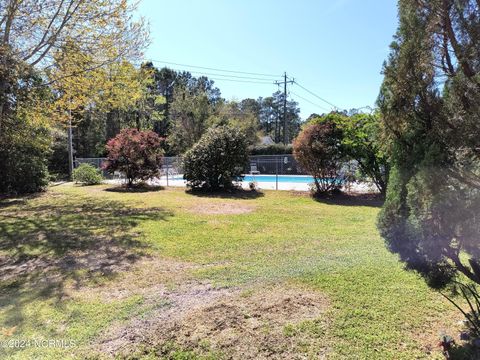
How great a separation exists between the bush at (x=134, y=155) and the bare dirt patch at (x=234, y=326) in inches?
472

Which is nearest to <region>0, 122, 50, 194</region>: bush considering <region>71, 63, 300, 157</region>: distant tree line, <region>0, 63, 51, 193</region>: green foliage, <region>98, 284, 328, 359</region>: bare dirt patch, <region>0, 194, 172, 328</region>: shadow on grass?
<region>0, 63, 51, 193</region>: green foliage

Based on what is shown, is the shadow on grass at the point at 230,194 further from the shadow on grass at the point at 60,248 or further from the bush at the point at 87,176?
the bush at the point at 87,176

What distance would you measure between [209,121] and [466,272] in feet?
91.3

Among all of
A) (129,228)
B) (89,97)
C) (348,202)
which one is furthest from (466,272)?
(89,97)

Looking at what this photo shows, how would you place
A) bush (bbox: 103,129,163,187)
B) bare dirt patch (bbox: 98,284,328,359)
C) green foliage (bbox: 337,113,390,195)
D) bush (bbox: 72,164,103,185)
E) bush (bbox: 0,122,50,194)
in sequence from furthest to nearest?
bush (bbox: 72,164,103,185), bush (bbox: 103,129,163,187), bush (bbox: 0,122,50,194), green foliage (bbox: 337,113,390,195), bare dirt patch (bbox: 98,284,328,359)

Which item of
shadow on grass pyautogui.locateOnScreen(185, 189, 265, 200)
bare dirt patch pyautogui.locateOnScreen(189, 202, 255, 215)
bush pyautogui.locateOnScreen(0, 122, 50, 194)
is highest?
bush pyautogui.locateOnScreen(0, 122, 50, 194)

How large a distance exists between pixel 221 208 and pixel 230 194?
3341 millimetres

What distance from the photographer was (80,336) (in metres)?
2.75

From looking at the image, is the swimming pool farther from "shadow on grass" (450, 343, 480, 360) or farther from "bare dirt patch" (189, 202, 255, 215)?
"shadow on grass" (450, 343, 480, 360)

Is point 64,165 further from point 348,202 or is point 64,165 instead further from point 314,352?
point 314,352

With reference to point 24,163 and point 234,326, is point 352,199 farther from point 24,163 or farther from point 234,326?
point 24,163

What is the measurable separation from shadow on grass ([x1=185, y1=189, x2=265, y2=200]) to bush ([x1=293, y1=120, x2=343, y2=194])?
6.97ft

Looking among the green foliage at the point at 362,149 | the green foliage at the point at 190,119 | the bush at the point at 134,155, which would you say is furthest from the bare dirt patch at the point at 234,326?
the green foliage at the point at 190,119

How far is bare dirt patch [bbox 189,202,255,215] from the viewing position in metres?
8.45
